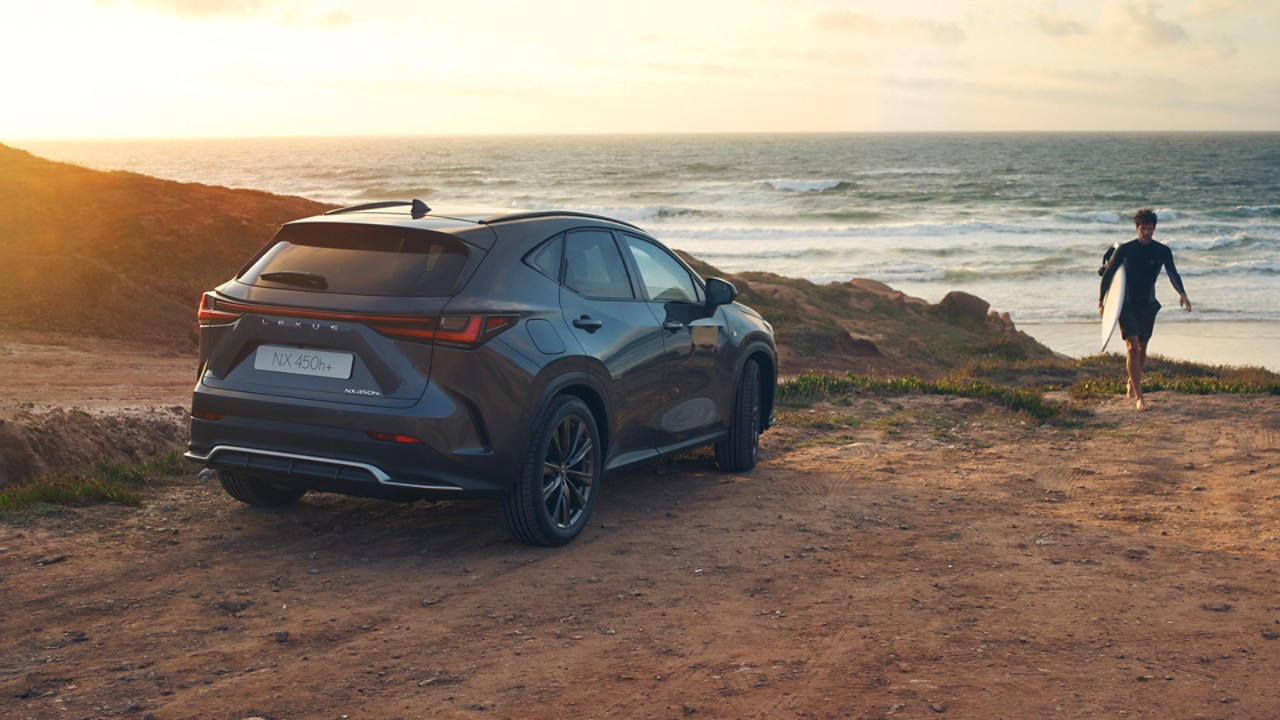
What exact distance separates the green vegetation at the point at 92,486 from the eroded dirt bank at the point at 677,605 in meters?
0.18

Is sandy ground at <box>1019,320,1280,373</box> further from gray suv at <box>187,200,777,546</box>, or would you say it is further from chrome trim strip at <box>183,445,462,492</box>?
chrome trim strip at <box>183,445,462,492</box>

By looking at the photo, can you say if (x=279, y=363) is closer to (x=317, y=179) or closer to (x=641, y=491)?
(x=641, y=491)

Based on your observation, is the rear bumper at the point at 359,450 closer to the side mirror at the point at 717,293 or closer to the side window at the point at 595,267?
the side window at the point at 595,267

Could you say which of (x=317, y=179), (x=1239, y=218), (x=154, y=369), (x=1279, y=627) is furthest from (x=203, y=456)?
(x=317, y=179)

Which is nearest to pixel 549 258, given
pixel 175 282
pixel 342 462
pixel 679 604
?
pixel 342 462

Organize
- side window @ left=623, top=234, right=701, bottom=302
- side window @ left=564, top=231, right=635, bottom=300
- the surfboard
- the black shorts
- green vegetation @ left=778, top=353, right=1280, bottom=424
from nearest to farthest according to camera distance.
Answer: side window @ left=564, top=231, right=635, bottom=300 → side window @ left=623, top=234, right=701, bottom=302 → the surfboard → the black shorts → green vegetation @ left=778, top=353, right=1280, bottom=424

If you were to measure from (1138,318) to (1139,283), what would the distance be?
0.34m

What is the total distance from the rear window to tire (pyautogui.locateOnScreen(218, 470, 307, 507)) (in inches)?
49.8

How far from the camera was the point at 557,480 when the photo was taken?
593 cm

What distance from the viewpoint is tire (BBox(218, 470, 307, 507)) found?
6.37 m

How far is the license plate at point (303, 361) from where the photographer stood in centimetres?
536

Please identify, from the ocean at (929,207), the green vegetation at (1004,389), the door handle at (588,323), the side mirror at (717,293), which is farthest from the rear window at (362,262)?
the ocean at (929,207)

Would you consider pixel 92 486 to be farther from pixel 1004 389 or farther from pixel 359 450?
pixel 1004 389

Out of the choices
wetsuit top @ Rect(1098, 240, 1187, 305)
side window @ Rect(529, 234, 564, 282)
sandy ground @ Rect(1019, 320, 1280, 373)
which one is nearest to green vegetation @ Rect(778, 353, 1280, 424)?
wetsuit top @ Rect(1098, 240, 1187, 305)
